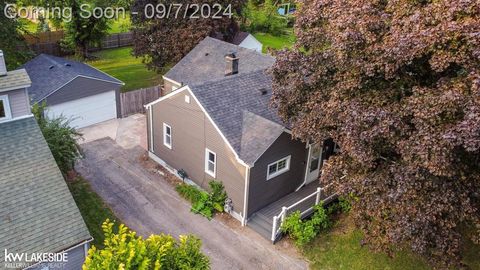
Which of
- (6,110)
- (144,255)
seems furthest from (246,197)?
(6,110)

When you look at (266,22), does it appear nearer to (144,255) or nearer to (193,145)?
(193,145)

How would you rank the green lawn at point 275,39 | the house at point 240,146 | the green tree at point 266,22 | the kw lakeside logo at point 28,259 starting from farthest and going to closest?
the green tree at point 266,22 < the green lawn at point 275,39 < the house at point 240,146 < the kw lakeside logo at point 28,259

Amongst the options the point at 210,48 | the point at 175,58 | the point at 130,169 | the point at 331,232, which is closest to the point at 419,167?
the point at 331,232

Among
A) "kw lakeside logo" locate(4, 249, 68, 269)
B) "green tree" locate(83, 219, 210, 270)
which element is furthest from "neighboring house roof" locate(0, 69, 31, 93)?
"green tree" locate(83, 219, 210, 270)

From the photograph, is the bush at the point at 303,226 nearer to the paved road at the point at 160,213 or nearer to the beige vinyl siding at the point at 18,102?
the paved road at the point at 160,213

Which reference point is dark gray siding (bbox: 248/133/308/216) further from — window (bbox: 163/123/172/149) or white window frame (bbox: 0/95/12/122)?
white window frame (bbox: 0/95/12/122)

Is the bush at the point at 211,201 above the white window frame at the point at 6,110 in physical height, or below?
below

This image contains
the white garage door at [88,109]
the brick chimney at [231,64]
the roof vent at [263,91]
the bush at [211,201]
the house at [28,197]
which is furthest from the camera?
the white garage door at [88,109]

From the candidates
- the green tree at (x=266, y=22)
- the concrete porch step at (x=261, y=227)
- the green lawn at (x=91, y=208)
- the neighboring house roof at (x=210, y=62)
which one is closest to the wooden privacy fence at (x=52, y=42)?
the green tree at (x=266, y=22)
